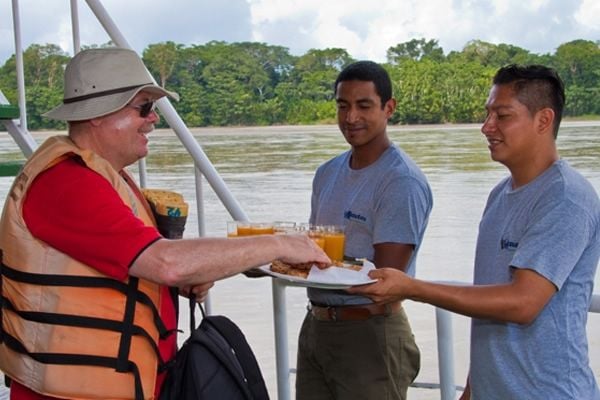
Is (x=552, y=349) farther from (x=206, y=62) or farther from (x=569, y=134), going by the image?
(x=569, y=134)

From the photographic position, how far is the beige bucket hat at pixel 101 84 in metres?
1.74

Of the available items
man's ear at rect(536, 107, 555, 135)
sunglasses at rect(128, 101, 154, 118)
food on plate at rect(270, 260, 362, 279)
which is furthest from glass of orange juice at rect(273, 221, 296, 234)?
man's ear at rect(536, 107, 555, 135)

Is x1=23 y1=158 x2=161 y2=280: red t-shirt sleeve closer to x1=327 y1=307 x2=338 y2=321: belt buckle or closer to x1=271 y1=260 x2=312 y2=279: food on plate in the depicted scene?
x1=271 y1=260 x2=312 y2=279: food on plate

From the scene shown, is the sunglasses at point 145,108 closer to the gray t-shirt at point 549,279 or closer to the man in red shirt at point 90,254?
the man in red shirt at point 90,254

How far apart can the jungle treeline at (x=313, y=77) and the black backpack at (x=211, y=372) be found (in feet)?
37.1

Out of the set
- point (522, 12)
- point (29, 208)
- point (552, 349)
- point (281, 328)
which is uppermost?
point (522, 12)

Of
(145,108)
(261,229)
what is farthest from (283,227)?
(145,108)

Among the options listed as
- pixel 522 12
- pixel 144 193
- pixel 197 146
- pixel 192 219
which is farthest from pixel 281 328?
pixel 522 12

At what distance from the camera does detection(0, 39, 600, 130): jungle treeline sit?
15.5 metres

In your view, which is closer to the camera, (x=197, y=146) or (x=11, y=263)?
(x=11, y=263)

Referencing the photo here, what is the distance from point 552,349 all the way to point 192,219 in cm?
1506

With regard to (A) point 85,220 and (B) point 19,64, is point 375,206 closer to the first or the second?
(A) point 85,220

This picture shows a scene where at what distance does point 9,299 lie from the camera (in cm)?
171

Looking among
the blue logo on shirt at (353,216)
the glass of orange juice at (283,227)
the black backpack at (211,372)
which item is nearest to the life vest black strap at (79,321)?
the black backpack at (211,372)
